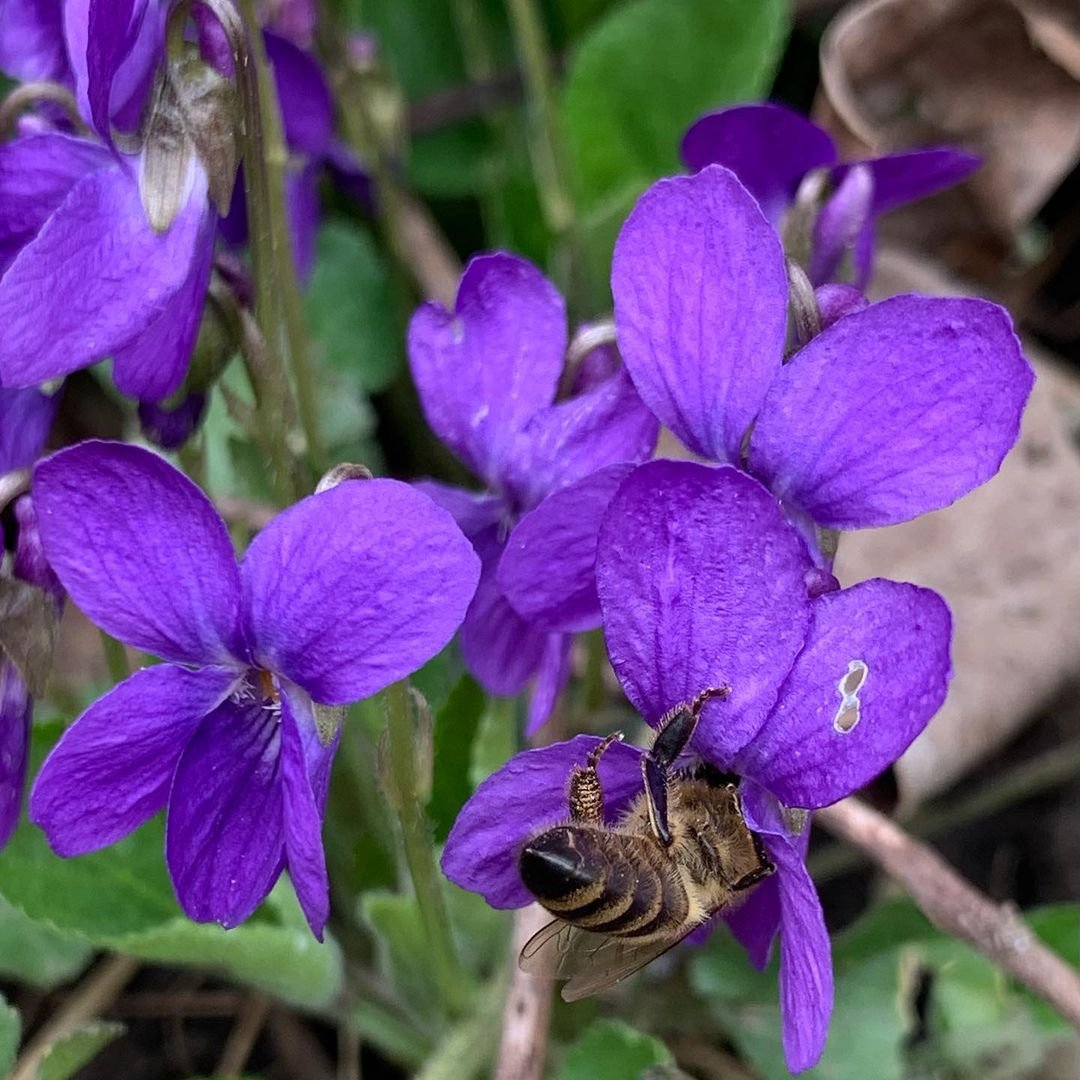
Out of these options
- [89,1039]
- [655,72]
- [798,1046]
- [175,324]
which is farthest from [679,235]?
[655,72]

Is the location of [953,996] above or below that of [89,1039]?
below

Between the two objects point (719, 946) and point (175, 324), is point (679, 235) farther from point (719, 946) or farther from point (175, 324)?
point (719, 946)

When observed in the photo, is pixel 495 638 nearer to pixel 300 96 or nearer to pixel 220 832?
pixel 220 832

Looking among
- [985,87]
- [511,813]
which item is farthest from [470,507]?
[985,87]

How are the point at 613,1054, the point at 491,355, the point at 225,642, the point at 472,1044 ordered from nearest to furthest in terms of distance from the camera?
the point at 225,642
the point at 491,355
the point at 613,1054
the point at 472,1044

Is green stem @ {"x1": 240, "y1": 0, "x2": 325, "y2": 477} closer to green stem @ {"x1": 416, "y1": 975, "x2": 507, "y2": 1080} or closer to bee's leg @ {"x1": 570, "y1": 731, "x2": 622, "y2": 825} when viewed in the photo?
bee's leg @ {"x1": 570, "y1": 731, "x2": 622, "y2": 825}

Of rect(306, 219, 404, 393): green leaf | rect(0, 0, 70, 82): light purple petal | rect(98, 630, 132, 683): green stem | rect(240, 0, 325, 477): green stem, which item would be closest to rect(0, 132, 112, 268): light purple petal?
rect(240, 0, 325, 477): green stem

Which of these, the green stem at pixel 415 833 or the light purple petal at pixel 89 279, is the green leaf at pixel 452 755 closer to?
the green stem at pixel 415 833

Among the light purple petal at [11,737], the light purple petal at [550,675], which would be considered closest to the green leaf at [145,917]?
the light purple petal at [11,737]
